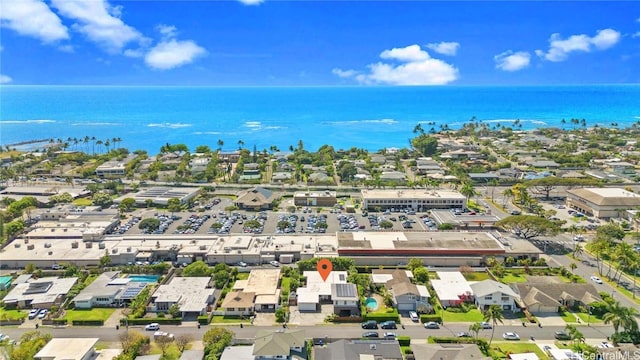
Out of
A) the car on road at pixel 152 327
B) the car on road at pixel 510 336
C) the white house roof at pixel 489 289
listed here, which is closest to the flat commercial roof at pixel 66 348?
the car on road at pixel 152 327

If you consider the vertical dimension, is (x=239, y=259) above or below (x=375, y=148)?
below

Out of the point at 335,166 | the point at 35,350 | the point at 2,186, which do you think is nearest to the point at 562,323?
the point at 35,350

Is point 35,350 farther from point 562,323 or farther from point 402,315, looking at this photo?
point 562,323

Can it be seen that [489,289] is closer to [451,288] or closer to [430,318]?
[451,288]

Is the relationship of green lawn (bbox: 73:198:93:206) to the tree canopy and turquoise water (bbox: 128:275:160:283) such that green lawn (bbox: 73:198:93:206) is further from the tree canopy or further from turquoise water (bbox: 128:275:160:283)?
the tree canopy

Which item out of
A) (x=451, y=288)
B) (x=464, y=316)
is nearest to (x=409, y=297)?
(x=464, y=316)

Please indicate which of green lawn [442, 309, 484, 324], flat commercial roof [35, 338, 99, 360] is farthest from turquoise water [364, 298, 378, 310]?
flat commercial roof [35, 338, 99, 360]
